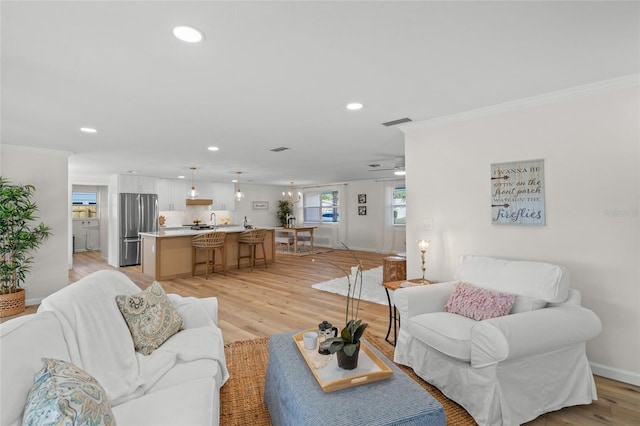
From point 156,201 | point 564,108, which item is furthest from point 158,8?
point 156,201

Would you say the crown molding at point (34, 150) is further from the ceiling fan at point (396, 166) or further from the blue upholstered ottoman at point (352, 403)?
the ceiling fan at point (396, 166)

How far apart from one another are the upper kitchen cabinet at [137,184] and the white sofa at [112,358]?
6428mm

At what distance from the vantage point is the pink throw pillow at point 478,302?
7.38 ft

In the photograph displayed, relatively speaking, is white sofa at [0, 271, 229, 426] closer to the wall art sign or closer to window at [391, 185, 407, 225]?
the wall art sign

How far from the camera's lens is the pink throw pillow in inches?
88.5

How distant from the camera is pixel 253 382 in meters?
2.45

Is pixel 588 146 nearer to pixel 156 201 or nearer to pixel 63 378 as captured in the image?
pixel 63 378

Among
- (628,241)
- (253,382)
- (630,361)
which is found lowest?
(253,382)

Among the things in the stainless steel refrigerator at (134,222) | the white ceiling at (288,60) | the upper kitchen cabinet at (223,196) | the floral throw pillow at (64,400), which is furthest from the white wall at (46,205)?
the upper kitchen cabinet at (223,196)

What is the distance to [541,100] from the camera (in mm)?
2701

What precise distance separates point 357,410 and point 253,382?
138 centimetres

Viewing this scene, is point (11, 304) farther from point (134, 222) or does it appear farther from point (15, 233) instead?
point (134, 222)

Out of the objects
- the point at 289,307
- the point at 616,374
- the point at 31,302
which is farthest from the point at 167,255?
the point at 616,374

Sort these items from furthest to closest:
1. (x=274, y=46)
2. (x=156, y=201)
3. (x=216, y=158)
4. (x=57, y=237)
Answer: (x=156, y=201) < (x=216, y=158) < (x=57, y=237) < (x=274, y=46)
